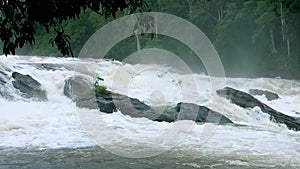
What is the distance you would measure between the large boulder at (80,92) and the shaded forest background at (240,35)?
1188 centimetres

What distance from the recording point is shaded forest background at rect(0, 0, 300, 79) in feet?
85.2

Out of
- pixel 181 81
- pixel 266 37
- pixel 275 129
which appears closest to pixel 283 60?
pixel 266 37

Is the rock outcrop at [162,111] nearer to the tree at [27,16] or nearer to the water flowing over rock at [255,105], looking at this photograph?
the water flowing over rock at [255,105]

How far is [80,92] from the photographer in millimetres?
13000

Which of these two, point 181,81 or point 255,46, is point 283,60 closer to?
point 255,46

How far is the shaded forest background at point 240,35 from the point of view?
85.2 feet

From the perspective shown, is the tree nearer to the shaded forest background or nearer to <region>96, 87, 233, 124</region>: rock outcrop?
<region>96, 87, 233, 124</region>: rock outcrop

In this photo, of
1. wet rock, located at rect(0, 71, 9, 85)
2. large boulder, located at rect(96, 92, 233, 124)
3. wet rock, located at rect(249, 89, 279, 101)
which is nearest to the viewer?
large boulder, located at rect(96, 92, 233, 124)

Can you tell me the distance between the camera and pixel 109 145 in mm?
7898

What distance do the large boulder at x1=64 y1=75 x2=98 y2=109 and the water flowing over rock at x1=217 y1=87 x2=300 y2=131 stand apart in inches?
160

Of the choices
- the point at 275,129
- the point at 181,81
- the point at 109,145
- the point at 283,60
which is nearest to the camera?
the point at 109,145

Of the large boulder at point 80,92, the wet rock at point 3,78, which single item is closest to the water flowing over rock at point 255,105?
the large boulder at point 80,92

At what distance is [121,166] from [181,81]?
36.9 ft

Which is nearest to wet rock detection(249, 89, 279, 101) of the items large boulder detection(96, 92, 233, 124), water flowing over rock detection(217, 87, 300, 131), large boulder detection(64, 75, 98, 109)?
water flowing over rock detection(217, 87, 300, 131)
